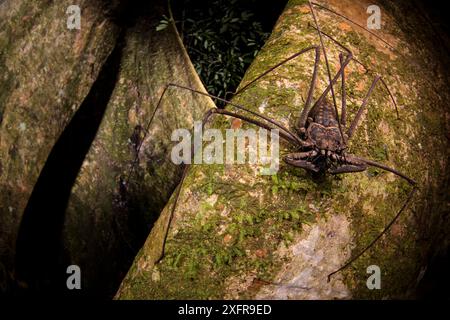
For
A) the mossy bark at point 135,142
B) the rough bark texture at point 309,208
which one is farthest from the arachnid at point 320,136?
the mossy bark at point 135,142

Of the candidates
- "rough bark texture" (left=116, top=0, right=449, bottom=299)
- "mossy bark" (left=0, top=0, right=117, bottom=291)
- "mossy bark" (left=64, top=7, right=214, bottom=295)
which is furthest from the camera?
"mossy bark" (left=64, top=7, right=214, bottom=295)

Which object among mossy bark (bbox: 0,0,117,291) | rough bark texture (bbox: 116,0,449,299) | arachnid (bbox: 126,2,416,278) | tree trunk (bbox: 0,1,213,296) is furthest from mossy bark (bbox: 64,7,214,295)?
arachnid (bbox: 126,2,416,278)

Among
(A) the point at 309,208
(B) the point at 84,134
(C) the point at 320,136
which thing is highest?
(C) the point at 320,136

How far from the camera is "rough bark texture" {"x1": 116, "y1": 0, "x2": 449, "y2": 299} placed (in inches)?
71.0

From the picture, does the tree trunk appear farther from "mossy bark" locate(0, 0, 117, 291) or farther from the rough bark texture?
the rough bark texture

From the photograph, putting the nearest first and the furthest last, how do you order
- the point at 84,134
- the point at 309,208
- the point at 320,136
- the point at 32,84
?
1. the point at 309,208
2. the point at 320,136
3. the point at 32,84
4. the point at 84,134

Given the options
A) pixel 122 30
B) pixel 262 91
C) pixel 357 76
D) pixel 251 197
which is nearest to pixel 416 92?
pixel 357 76

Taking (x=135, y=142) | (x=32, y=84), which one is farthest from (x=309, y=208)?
(x=32, y=84)

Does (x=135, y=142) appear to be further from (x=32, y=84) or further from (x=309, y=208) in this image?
(x=309, y=208)

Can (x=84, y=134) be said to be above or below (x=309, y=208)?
below

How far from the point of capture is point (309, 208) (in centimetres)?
195

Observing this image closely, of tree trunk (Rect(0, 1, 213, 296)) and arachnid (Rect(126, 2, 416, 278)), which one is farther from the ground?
arachnid (Rect(126, 2, 416, 278))

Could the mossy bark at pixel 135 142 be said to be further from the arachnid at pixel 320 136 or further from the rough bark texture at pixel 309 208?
the arachnid at pixel 320 136

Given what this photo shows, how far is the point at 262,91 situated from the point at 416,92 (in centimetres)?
121
